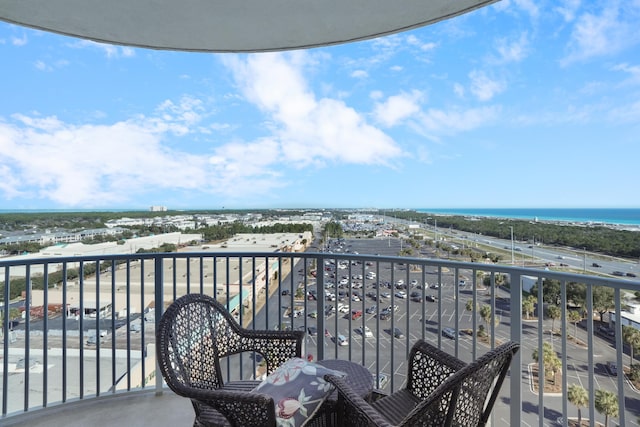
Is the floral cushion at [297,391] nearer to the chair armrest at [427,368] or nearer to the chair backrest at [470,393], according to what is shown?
the chair backrest at [470,393]

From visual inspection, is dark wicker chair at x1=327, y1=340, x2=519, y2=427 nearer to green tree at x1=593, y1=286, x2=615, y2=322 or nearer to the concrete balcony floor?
green tree at x1=593, y1=286, x2=615, y2=322

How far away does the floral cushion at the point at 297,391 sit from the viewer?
135 cm

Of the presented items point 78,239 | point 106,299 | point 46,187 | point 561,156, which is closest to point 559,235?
point 106,299

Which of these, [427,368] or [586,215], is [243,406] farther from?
[586,215]

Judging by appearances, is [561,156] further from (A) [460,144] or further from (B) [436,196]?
(B) [436,196]

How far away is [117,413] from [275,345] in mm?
1507

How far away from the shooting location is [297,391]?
141 cm

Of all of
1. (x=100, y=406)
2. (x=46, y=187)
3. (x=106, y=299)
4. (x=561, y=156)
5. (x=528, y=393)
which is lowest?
(x=100, y=406)

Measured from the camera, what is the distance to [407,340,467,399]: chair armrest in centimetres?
168

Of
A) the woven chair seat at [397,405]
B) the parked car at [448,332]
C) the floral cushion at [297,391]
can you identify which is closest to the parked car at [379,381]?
the woven chair seat at [397,405]

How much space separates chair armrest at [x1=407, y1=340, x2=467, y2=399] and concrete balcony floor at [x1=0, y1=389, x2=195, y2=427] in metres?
1.72

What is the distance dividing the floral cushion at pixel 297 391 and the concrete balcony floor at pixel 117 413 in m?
1.43

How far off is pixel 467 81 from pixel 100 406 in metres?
17.8

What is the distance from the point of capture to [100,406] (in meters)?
2.61
